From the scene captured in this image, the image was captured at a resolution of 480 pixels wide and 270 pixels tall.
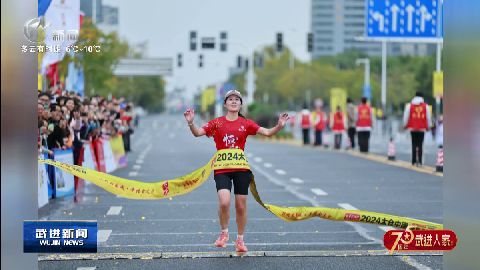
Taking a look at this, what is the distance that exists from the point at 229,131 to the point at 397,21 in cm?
3237

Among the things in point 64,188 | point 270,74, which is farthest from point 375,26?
point 270,74

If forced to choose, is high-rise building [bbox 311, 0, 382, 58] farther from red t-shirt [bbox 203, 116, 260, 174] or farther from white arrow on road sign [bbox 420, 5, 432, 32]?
red t-shirt [bbox 203, 116, 260, 174]

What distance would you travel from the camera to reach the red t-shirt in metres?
12.6

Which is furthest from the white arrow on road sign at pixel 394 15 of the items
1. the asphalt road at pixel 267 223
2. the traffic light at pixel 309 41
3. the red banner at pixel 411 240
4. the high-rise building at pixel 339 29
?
the red banner at pixel 411 240

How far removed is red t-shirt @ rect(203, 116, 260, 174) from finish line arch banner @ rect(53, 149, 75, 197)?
803 cm

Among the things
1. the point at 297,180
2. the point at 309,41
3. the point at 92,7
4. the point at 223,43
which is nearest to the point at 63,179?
the point at 297,180

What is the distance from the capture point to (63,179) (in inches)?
857

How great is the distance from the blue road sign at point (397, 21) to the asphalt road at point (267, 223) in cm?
933

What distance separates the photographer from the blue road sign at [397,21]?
3972 cm

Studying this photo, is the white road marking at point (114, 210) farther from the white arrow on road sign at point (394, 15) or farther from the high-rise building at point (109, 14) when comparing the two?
the white arrow on road sign at point (394, 15)

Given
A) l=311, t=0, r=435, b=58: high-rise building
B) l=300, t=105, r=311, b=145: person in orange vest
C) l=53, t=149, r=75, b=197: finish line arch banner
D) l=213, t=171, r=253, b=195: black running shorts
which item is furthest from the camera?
l=311, t=0, r=435, b=58: high-rise building

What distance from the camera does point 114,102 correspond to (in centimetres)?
3566

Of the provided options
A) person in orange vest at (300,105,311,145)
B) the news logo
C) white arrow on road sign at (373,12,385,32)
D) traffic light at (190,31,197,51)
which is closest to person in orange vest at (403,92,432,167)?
white arrow on road sign at (373,12,385,32)

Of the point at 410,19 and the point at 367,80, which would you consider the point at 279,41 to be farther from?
the point at 410,19
